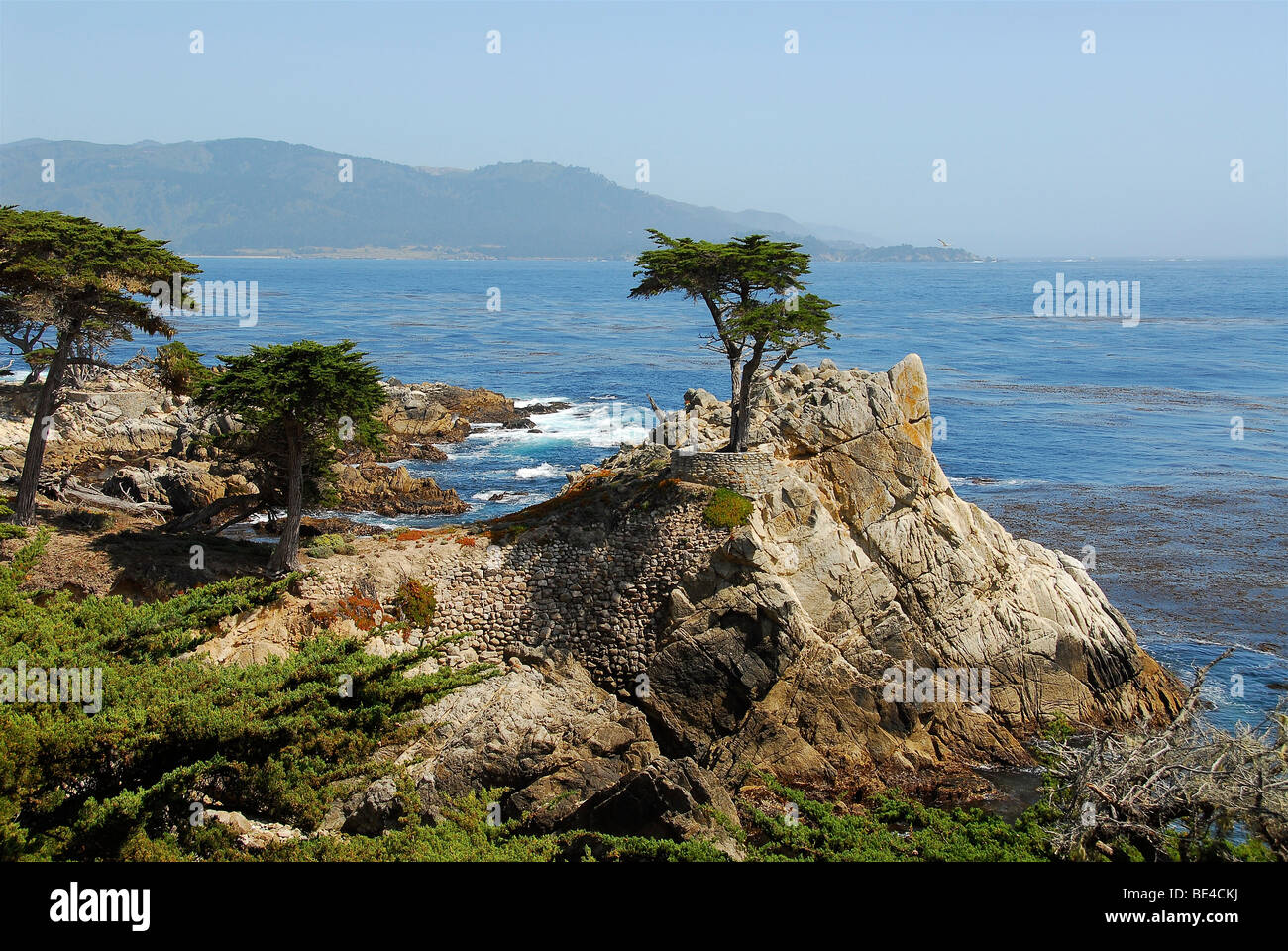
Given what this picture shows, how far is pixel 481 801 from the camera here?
18750mm

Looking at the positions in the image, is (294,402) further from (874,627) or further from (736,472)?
(874,627)

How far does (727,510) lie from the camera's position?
25.2 m

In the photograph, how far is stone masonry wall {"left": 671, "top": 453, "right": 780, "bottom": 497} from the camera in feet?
84.2

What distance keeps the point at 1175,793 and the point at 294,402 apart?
19.5 metres

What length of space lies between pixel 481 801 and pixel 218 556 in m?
10.6

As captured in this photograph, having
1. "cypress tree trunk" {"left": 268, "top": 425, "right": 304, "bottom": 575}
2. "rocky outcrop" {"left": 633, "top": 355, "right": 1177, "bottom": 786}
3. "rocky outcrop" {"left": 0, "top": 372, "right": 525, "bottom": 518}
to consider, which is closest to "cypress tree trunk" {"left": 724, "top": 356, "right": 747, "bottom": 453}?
"rocky outcrop" {"left": 633, "top": 355, "right": 1177, "bottom": 786}

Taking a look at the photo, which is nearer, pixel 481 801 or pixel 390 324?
pixel 481 801

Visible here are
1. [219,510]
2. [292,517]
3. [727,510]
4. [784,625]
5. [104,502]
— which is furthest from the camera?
[104,502]

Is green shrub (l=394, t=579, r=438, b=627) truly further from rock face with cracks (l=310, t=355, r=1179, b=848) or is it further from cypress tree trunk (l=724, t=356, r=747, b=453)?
cypress tree trunk (l=724, t=356, r=747, b=453)

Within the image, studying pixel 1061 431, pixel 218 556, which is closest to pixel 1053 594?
pixel 218 556

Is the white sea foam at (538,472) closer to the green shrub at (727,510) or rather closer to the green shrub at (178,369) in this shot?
the green shrub at (178,369)

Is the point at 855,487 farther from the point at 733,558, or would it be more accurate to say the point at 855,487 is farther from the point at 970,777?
the point at 970,777

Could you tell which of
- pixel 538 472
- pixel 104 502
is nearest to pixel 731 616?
pixel 104 502

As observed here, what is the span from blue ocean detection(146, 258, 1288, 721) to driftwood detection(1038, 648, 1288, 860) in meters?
13.9
